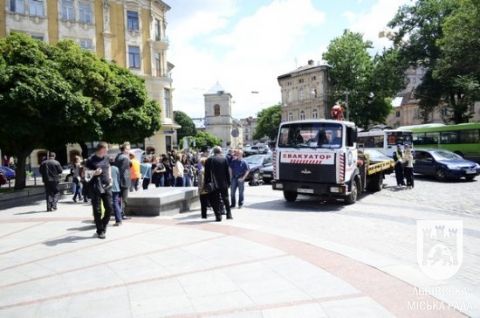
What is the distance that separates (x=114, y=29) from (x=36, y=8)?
262 inches

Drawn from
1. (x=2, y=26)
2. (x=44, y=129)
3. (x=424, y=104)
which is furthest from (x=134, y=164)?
(x=424, y=104)

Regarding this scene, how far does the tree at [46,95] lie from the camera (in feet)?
47.0

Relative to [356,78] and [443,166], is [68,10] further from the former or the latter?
[356,78]

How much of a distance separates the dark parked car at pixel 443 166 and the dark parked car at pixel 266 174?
283 inches

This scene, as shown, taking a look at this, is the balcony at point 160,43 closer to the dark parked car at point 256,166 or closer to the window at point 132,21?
the window at point 132,21

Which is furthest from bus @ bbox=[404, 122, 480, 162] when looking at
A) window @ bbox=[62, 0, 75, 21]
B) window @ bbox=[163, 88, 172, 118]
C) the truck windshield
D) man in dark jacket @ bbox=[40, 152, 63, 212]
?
window @ bbox=[62, 0, 75, 21]

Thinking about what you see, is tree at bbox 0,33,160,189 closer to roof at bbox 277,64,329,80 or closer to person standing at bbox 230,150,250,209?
person standing at bbox 230,150,250,209

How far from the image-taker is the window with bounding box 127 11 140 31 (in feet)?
128

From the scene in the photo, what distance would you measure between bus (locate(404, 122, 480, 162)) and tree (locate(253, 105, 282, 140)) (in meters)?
76.9

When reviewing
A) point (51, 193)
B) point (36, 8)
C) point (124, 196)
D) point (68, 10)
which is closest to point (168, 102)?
point (68, 10)

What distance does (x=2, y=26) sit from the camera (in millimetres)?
32281

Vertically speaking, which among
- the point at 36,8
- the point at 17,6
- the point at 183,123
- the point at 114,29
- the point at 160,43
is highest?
the point at 36,8

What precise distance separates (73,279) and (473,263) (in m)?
6.02

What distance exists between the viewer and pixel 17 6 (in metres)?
32.8
